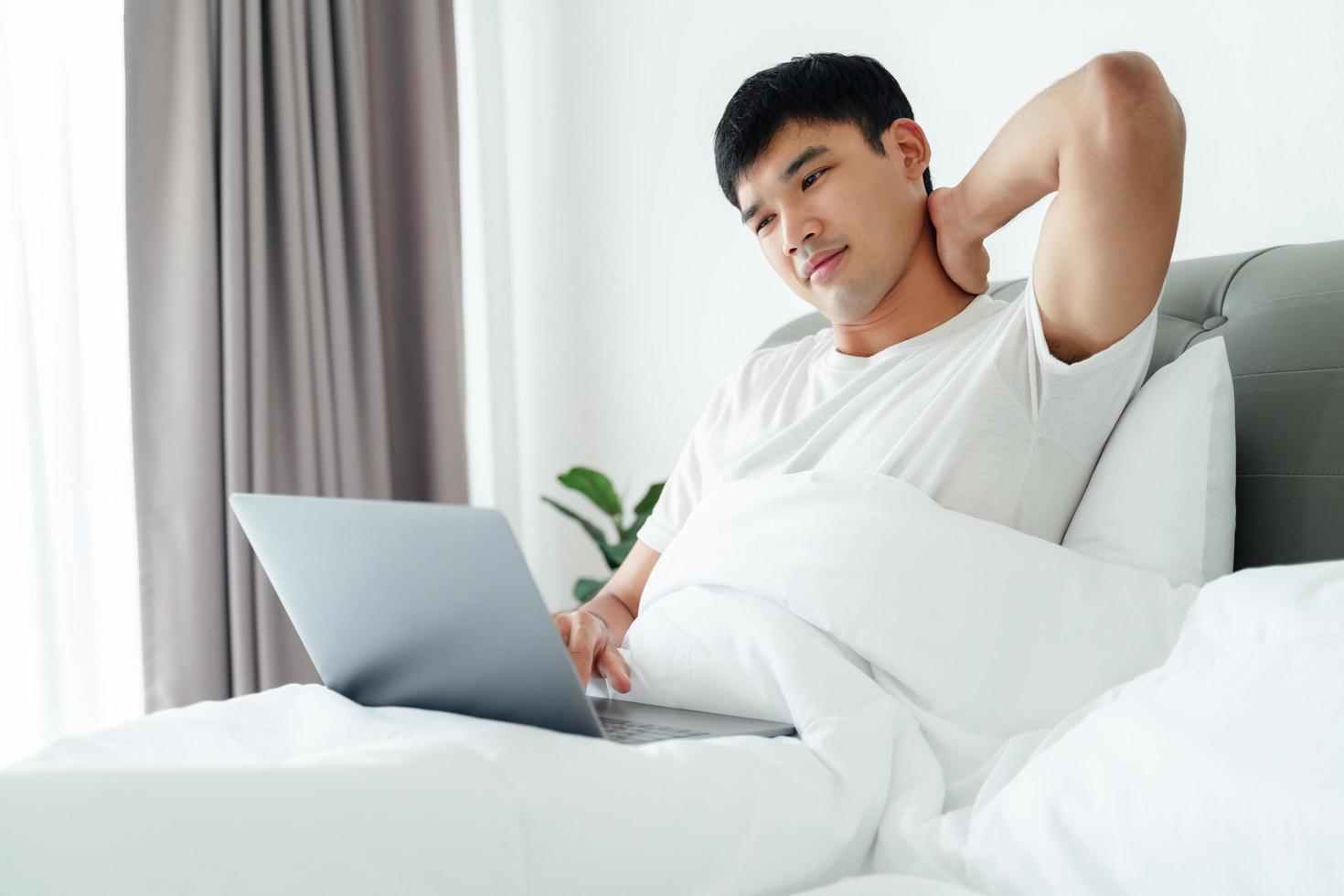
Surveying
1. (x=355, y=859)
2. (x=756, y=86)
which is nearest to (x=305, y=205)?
(x=756, y=86)

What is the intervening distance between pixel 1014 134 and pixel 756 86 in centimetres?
37

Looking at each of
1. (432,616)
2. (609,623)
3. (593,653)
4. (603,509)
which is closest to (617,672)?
(593,653)

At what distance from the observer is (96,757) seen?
2.72ft

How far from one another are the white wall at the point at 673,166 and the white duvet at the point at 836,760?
3.09 ft

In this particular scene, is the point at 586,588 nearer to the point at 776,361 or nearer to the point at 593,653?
the point at 776,361

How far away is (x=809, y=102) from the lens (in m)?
1.39

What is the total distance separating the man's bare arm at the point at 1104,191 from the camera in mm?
1065

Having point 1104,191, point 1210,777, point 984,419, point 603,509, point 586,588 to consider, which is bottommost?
point 586,588

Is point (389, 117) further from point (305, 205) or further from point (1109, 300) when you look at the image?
point (1109, 300)

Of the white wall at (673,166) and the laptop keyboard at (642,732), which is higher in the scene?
the white wall at (673,166)

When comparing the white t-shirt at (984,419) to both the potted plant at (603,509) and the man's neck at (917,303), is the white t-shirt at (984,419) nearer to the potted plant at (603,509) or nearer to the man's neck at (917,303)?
the man's neck at (917,303)

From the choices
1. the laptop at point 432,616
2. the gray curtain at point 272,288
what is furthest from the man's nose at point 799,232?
the gray curtain at point 272,288

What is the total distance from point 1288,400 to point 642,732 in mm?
747

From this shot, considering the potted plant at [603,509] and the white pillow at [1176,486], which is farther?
the potted plant at [603,509]
